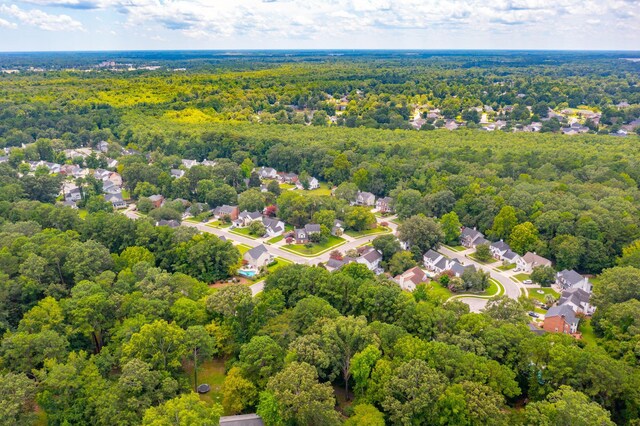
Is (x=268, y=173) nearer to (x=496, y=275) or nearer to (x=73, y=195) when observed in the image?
(x=73, y=195)

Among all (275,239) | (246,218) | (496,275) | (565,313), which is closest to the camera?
(565,313)

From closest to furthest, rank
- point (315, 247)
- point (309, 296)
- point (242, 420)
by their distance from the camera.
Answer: point (242, 420) → point (309, 296) → point (315, 247)

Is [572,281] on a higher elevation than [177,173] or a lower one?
lower

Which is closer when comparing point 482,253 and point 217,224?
point 482,253

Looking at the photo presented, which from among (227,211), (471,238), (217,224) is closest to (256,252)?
(217,224)

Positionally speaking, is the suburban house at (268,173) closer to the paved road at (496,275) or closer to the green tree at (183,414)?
the paved road at (496,275)

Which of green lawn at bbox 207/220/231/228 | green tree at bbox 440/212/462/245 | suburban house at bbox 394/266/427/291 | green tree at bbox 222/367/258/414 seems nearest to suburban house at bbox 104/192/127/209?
green lawn at bbox 207/220/231/228
